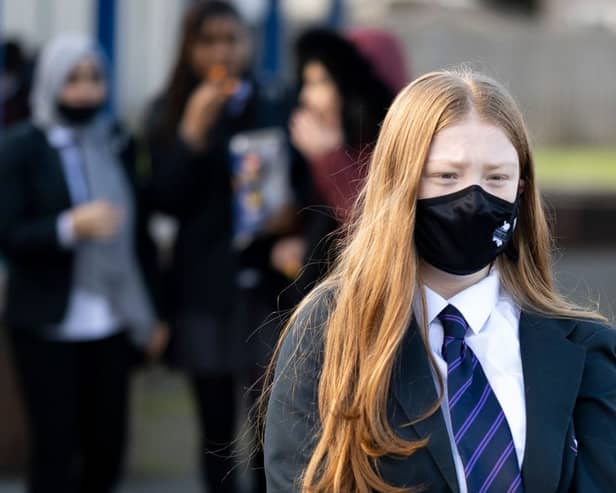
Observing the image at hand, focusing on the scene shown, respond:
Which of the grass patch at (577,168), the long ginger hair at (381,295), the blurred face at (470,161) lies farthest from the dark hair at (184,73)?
the grass patch at (577,168)

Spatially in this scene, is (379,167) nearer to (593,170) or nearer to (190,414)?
(190,414)

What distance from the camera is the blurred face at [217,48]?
15.7 feet

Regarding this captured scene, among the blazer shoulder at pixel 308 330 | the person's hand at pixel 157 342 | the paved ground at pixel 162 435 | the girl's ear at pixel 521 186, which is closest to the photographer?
the blazer shoulder at pixel 308 330

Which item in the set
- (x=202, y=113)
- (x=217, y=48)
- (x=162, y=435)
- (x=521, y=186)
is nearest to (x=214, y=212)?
→ (x=202, y=113)

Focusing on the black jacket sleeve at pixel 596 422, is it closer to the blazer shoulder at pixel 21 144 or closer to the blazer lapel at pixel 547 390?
the blazer lapel at pixel 547 390

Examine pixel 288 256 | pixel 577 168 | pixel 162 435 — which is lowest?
pixel 577 168

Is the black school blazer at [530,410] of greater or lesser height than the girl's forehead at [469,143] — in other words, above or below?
below

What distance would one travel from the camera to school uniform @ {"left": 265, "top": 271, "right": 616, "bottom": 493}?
212cm

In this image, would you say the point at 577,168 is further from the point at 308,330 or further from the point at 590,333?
the point at 308,330

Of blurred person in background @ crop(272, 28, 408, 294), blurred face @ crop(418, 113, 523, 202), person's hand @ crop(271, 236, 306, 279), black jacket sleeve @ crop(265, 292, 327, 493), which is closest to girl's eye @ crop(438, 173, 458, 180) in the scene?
blurred face @ crop(418, 113, 523, 202)

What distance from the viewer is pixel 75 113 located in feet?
15.6

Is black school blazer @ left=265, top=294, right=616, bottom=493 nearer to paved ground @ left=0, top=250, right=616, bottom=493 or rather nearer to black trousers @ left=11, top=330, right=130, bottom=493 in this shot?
black trousers @ left=11, top=330, right=130, bottom=493

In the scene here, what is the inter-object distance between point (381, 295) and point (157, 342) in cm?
277

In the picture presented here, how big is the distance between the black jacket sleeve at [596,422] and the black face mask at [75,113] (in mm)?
2879
